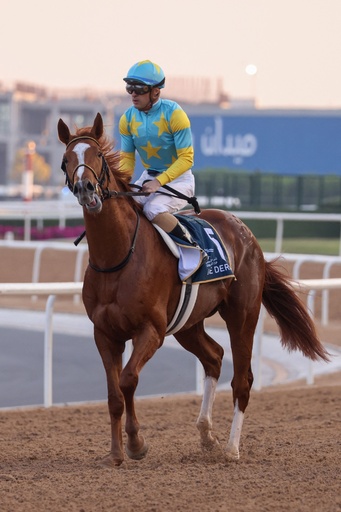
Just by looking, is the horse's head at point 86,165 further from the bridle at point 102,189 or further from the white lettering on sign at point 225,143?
the white lettering on sign at point 225,143

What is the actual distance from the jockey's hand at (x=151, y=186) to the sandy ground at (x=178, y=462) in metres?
1.29

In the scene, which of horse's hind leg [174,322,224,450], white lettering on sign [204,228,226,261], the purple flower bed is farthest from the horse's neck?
the purple flower bed

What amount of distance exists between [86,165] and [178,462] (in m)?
1.51

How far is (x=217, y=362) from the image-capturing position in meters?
5.79

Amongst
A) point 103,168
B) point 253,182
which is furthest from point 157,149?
point 253,182

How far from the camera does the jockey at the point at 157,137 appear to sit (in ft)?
17.2

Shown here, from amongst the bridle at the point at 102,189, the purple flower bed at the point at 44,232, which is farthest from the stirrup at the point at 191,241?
the purple flower bed at the point at 44,232

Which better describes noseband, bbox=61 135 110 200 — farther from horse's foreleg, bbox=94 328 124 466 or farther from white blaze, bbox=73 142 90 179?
horse's foreleg, bbox=94 328 124 466

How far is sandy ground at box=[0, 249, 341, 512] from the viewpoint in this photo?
4320 mm

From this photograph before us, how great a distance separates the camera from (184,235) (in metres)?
5.30

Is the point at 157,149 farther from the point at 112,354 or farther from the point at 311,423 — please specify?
the point at 311,423

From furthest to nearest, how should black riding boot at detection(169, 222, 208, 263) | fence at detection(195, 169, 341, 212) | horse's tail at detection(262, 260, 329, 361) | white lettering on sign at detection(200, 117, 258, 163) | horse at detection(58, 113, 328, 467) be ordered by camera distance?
white lettering on sign at detection(200, 117, 258, 163)
fence at detection(195, 169, 341, 212)
horse's tail at detection(262, 260, 329, 361)
black riding boot at detection(169, 222, 208, 263)
horse at detection(58, 113, 328, 467)

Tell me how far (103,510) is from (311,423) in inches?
100

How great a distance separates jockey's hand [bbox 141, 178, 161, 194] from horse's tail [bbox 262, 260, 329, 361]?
3.86ft
